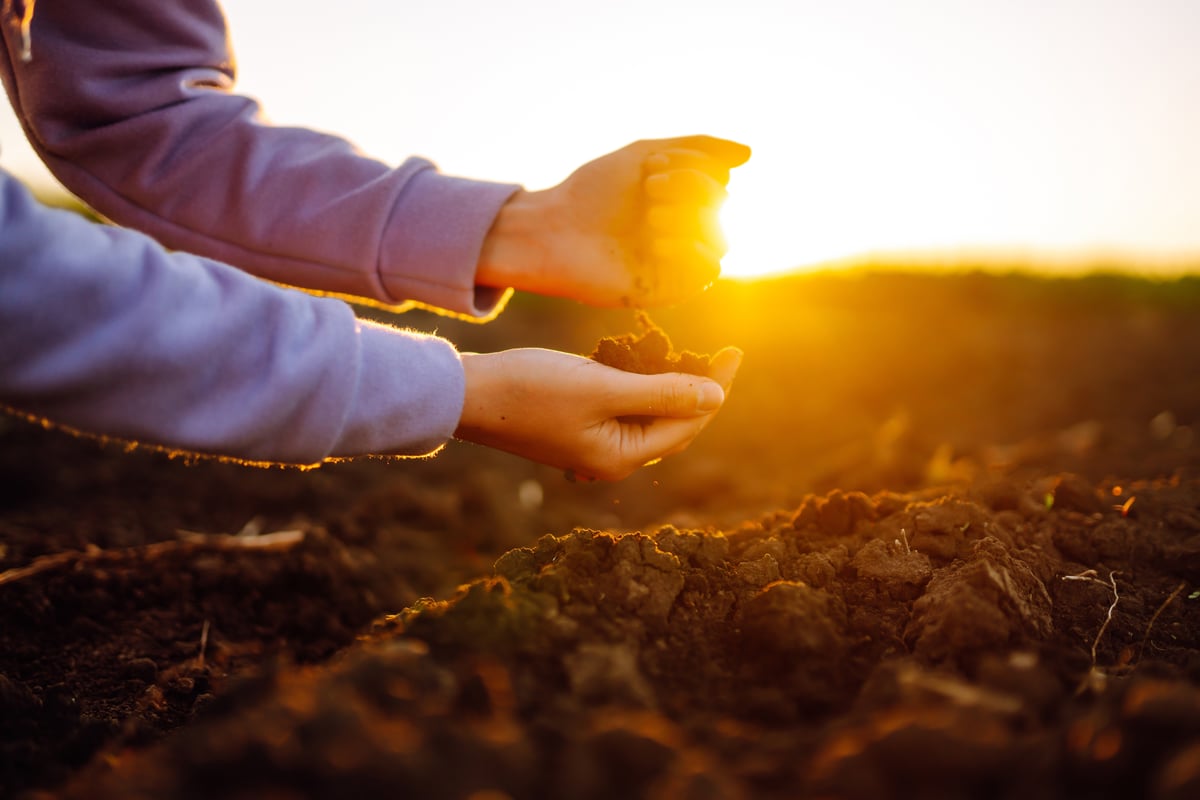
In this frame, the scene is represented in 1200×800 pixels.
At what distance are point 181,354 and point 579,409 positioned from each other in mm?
888

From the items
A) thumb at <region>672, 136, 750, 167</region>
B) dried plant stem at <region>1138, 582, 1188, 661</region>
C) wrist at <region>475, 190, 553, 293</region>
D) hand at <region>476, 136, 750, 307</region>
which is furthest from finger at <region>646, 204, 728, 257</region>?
dried plant stem at <region>1138, 582, 1188, 661</region>

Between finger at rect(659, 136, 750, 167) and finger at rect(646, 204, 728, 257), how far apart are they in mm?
138

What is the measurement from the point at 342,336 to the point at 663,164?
2.82 feet

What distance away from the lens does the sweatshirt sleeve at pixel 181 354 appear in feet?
4.04

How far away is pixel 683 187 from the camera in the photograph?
6.17 ft

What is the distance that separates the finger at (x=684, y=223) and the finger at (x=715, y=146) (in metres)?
0.14

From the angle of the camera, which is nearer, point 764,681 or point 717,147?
point 764,681

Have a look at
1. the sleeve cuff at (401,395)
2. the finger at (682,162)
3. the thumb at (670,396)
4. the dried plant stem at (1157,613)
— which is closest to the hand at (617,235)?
the finger at (682,162)

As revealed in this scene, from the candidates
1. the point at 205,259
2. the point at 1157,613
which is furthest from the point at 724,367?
the point at 205,259

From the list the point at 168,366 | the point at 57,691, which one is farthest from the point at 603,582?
the point at 57,691

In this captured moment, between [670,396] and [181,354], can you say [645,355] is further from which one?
[181,354]

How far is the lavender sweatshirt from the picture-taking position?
4.15 ft

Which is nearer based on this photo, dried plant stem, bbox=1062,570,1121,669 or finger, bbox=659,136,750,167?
dried plant stem, bbox=1062,570,1121,669

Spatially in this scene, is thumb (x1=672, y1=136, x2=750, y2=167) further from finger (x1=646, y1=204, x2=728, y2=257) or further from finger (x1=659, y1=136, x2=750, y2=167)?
finger (x1=646, y1=204, x2=728, y2=257)
